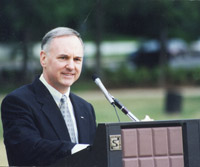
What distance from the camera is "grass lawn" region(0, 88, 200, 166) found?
1499 centimetres

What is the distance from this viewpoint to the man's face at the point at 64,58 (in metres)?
3.37

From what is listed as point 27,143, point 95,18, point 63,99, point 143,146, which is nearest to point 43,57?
point 63,99

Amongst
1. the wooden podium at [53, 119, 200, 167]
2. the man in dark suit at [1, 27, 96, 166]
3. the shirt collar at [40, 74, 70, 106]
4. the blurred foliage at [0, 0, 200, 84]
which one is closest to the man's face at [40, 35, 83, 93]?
the man in dark suit at [1, 27, 96, 166]

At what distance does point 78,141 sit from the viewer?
3.50 m

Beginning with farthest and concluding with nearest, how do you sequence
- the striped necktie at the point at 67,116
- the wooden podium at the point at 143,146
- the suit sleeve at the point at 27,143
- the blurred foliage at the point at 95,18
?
the blurred foliage at the point at 95,18 < the striped necktie at the point at 67,116 < the suit sleeve at the point at 27,143 < the wooden podium at the point at 143,146

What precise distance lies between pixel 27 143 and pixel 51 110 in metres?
0.32

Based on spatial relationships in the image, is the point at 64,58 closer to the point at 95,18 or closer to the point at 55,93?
the point at 55,93

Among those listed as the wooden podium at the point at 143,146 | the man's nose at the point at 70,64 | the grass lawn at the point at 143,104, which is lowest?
the grass lawn at the point at 143,104

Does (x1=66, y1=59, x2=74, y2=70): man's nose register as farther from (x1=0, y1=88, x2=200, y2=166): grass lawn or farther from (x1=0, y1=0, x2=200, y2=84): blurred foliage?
(x1=0, y1=0, x2=200, y2=84): blurred foliage

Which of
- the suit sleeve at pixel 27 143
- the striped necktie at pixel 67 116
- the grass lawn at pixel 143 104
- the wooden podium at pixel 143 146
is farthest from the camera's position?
the grass lawn at pixel 143 104

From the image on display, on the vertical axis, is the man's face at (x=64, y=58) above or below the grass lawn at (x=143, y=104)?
above

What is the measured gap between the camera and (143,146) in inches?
117

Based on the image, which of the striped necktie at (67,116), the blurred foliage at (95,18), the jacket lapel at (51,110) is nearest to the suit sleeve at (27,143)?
the jacket lapel at (51,110)

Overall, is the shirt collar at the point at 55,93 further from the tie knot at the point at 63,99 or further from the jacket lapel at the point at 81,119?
the jacket lapel at the point at 81,119
